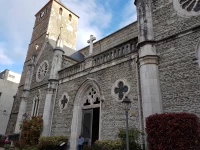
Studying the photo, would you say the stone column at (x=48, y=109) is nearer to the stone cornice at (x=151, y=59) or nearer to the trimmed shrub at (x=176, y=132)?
the stone cornice at (x=151, y=59)

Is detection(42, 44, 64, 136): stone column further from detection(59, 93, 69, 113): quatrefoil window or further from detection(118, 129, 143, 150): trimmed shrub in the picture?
detection(118, 129, 143, 150): trimmed shrub

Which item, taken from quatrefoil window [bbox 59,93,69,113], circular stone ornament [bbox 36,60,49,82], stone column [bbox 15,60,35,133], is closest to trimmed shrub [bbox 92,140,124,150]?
quatrefoil window [bbox 59,93,69,113]

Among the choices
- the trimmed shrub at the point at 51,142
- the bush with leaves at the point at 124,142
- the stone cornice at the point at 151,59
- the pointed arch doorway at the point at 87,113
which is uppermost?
the stone cornice at the point at 151,59

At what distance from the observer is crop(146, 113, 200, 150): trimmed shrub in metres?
5.06

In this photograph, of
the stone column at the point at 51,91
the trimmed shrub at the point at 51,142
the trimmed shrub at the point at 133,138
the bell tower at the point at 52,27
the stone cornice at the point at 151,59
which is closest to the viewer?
the trimmed shrub at the point at 133,138

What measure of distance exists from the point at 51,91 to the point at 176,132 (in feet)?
33.0

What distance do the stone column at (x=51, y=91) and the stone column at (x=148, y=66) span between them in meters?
7.95

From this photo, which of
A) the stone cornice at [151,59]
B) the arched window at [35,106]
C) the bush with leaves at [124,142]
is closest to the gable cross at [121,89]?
the stone cornice at [151,59]

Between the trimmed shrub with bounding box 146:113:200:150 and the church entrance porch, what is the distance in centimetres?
515

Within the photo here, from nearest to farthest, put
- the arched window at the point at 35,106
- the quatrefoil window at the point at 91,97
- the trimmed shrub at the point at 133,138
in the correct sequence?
the trimmed shrub at the point at 133,138 → the quatrefoil window at the point at 91,97 → the arched window at the point at 35,106

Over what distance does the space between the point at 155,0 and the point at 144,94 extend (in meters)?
5.08

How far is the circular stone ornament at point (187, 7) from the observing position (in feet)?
23.2

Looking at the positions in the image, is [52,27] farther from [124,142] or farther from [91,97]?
[124,142]

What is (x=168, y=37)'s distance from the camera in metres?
7.40
